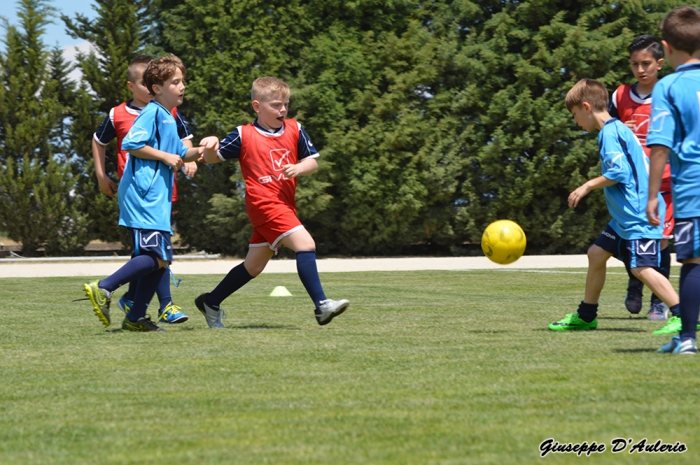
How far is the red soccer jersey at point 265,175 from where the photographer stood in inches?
267

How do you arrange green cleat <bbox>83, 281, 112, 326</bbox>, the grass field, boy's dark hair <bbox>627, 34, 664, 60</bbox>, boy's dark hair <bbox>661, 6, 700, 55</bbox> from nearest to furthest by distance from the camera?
the grass field < boy's dark hair <bbox>661, 6, 700, 55</bbox> < green cleat <bbox>83, 281, 112, 326</bbox> < boy's dark hair <bbox>627, 34, 664, 60</bbox>

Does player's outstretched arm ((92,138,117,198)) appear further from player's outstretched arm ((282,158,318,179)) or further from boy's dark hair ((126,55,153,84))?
player's outstretched arm ((282,158,318,179))

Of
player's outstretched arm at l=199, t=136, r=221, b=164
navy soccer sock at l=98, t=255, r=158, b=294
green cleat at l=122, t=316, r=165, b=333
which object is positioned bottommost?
green cleat at l=122, t=316, r=165, b=333

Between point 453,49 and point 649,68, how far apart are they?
1827 cm

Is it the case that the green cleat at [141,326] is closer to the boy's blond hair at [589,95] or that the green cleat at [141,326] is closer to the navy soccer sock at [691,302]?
the boy's blond hair at [589,95]

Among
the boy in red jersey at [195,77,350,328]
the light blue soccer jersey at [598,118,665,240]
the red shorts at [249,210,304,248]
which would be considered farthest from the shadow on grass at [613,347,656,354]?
the red shorts at [249,210,304,248]

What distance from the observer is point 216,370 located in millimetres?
4859

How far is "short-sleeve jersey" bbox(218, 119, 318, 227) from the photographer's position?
677 centimetres

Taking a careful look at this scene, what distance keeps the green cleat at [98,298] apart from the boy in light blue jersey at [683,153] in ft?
11.9

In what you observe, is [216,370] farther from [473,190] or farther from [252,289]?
[473,190]

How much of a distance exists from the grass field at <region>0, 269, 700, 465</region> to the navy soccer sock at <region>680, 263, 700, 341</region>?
0.22m

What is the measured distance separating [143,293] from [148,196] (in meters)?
0.70

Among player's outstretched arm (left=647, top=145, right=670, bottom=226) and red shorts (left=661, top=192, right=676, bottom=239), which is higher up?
player's outstretched arm (left=647, top=145, right=670, bottom=226)

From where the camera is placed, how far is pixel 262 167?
6.81 metres
